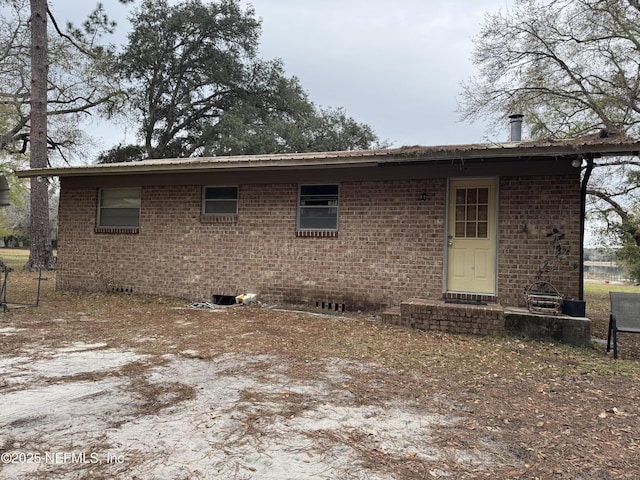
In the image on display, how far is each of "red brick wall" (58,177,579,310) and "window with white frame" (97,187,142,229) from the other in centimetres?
22

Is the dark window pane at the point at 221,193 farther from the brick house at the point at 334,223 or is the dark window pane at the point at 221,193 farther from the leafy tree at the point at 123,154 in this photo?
the leafy tree at the point at 123,154

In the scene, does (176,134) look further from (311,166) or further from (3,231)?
(311,166)

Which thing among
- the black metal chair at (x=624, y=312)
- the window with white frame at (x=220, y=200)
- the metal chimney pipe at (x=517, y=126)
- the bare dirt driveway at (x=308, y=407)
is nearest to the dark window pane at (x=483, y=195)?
the metal chimney pipe at (x=517, y=126)

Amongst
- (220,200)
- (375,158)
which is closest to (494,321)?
(375,158)

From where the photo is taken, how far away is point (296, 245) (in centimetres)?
845

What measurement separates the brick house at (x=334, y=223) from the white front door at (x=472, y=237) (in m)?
0.02

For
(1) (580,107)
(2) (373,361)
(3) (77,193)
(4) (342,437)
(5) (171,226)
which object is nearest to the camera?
(4) (342,437)

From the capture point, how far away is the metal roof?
5.79m

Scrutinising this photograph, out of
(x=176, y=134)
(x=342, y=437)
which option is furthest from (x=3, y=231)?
(x=342, y=437)

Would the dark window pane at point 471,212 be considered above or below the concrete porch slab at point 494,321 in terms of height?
above

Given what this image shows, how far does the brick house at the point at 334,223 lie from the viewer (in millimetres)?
6887

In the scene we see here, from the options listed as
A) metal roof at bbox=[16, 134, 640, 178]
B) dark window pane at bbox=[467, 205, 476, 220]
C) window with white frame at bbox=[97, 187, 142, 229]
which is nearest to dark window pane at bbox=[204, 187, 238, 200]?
metal roof at bbox=[16, 134, 640, 178]

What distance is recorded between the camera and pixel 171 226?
370 inches

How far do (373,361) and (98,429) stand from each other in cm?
281
